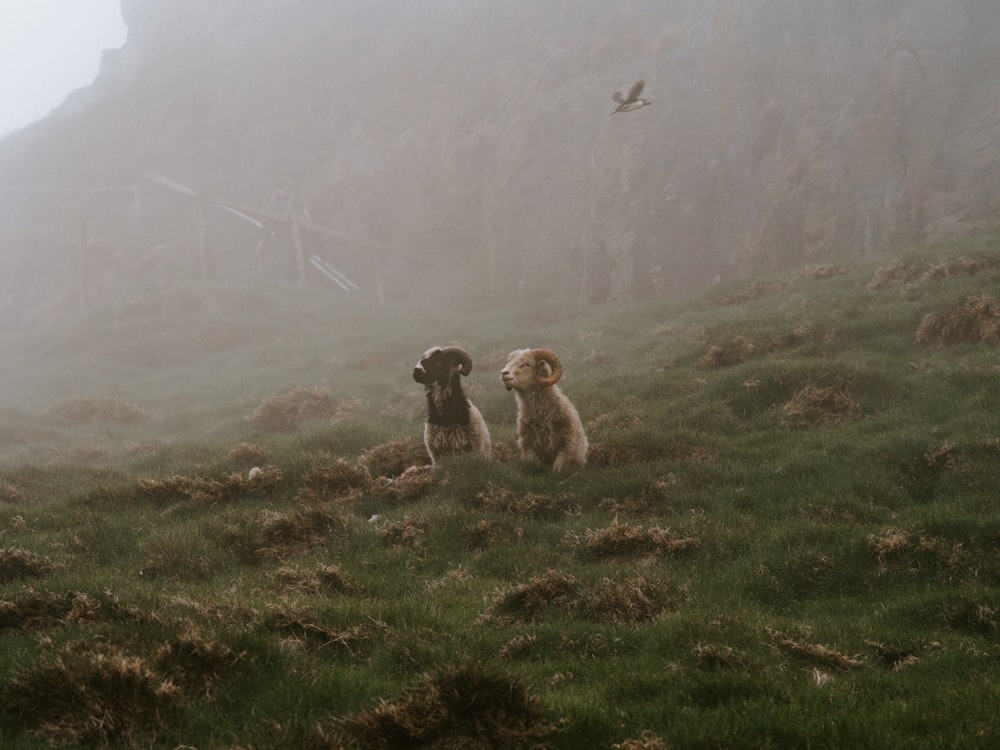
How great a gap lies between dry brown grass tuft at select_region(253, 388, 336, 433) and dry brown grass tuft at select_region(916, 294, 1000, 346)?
14389 millimetres

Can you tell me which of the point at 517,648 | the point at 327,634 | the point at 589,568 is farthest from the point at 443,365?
the point at 517,648

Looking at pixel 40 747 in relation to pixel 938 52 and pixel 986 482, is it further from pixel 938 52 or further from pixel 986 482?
pixel 938 52

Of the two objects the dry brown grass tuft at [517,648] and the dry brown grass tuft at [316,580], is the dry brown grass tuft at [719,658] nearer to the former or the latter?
the dry brown grass tuft at [517,648]

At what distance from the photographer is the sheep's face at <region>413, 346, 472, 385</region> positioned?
13.5m

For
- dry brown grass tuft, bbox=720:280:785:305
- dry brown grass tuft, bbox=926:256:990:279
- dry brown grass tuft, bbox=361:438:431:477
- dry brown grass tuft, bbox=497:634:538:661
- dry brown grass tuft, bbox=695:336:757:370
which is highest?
dry brown grass tuft, bbox=926:256:990:279

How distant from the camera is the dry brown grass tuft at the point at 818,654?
258 inches

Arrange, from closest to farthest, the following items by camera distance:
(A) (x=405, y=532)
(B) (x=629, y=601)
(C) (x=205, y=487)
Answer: (B) (x=629, y=601), (A) (x=405, y=532), (C) (x=205, y=487)

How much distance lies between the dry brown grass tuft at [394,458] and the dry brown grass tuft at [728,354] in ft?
23.0

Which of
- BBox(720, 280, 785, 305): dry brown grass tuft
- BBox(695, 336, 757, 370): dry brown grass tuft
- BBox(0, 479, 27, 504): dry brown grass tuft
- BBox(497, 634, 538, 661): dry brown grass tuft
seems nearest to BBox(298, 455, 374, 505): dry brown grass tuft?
BBox(0, 479, 27, 504): dry brown grass tuft

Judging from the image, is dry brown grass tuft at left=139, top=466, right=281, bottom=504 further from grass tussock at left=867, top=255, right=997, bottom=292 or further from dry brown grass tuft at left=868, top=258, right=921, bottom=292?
dry brown grass tuft at left=868, top=258, right=921, bottom=292

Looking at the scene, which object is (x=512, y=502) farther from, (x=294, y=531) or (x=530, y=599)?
(x=530, y=599)

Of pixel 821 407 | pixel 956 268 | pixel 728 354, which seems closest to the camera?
pixel 821 407

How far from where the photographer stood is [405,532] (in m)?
10.3

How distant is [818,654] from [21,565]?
7.90m
